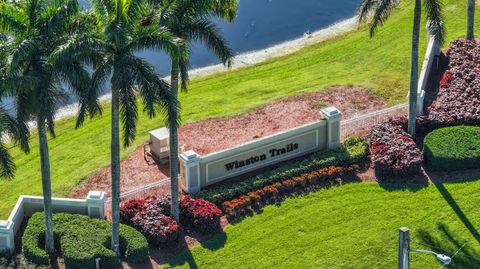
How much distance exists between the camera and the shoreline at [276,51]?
48.5 metres

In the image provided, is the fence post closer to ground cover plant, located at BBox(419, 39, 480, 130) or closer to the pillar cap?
the pillar cap

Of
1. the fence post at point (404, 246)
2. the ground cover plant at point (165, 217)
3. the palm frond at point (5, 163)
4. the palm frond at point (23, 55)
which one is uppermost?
the palm frond at point (23, 55)

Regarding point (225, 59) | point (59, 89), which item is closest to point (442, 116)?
point (225, 59)

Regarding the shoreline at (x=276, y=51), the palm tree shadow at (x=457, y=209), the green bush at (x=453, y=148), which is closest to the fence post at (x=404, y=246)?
the palm tree shadow at (x=457, y=209)

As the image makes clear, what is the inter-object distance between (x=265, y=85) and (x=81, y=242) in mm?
16640

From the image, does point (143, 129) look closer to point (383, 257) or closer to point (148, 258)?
point (148, 258)

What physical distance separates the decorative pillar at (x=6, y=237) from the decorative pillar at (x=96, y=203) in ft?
10.1

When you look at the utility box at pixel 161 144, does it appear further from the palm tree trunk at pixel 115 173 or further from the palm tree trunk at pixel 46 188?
the palm tree trunk at pixel 46 188

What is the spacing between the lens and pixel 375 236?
32.1 metres

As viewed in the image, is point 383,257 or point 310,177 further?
point 310,177

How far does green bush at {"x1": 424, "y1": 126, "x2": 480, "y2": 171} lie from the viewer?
3550 cm

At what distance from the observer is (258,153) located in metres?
36.2

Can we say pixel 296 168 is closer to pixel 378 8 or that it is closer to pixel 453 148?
pixel 453 148

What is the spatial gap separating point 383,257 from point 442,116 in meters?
9.66
